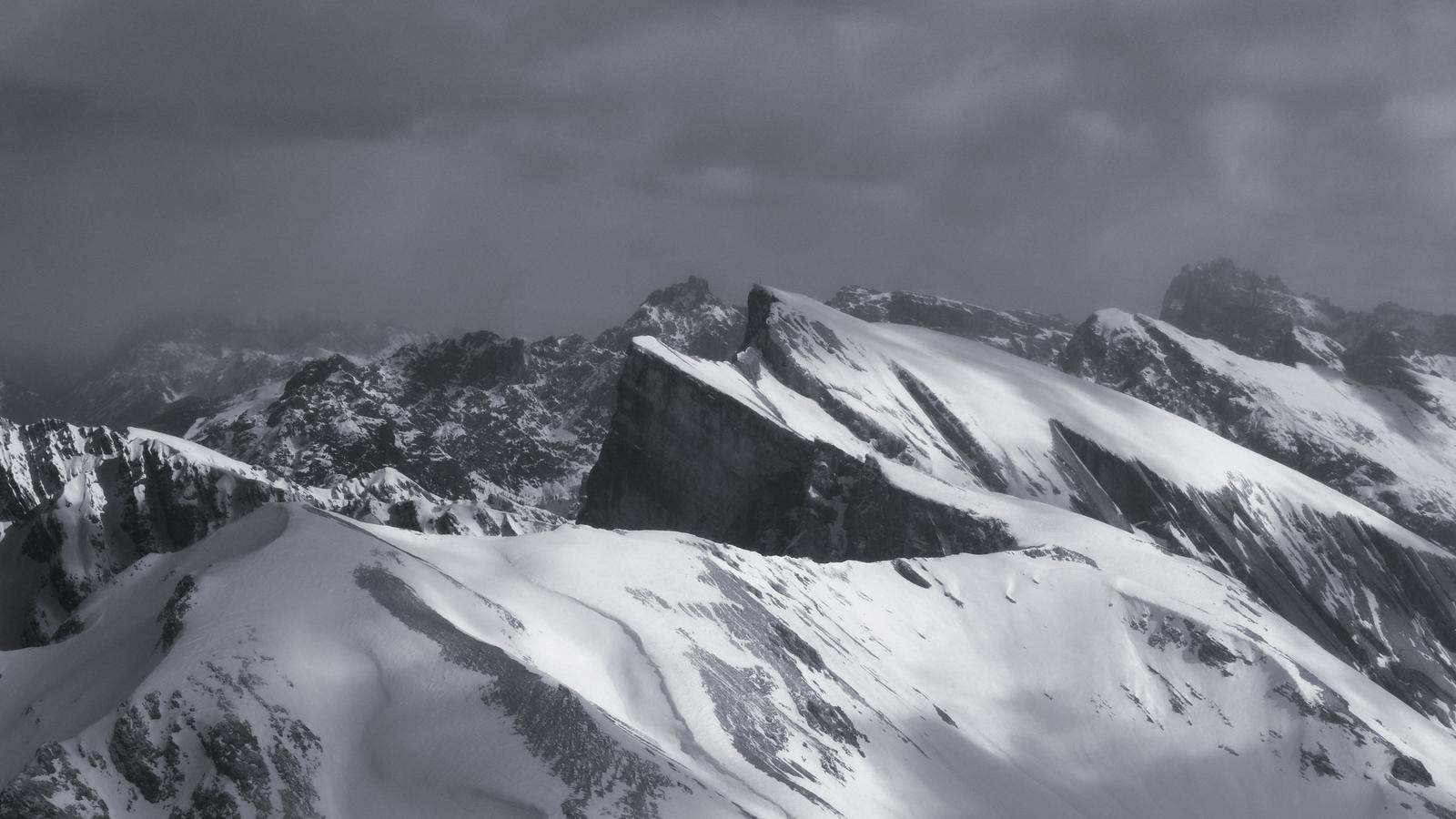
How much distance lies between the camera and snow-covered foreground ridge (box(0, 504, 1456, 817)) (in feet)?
232

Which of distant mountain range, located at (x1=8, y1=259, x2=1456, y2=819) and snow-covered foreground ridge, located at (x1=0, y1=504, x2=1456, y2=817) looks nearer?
snow-covered foreground ridge, located at (x1=0, y1=504, x2=1456, y2=817)

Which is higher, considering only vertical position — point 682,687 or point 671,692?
point 671,692

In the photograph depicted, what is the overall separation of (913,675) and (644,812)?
73902 mm

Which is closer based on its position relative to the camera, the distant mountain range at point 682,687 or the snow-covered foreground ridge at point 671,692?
the snow-covered foreground ridge at point 671,692

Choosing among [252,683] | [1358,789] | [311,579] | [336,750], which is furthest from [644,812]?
[1358,789]

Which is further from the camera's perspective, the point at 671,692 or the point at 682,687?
the point at 682,687

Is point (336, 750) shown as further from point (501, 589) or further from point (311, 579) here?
point (501, 589)

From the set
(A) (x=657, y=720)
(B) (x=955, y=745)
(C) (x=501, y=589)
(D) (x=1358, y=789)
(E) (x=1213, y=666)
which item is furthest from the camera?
(E) (x=1213, y=666)

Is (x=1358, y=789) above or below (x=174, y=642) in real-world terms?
below

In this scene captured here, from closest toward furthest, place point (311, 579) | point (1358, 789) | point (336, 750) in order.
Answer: point (336, 750) → point (311, 579) → point (1358, 789)

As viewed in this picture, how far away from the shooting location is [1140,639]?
164 meters

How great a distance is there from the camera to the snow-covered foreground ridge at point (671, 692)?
70.6 meters

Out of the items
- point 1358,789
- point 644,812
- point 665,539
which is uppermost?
point 644,812

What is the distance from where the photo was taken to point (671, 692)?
96.6m
